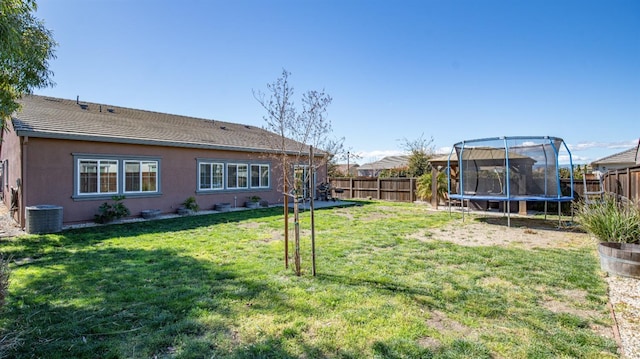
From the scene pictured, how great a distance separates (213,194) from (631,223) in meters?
11.8

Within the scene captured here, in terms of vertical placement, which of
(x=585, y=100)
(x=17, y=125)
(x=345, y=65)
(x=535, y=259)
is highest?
(x=345, y=65)

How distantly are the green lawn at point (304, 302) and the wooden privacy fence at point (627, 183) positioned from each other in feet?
5.38

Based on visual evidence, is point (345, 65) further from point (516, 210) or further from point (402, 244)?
point (516, 210)

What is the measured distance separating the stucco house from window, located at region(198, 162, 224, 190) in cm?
4

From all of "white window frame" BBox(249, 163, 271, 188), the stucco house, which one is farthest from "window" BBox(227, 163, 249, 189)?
"white window frame" BBox(249, 163, 271, 188)

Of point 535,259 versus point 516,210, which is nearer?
point 535,259

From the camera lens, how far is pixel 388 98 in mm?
14086

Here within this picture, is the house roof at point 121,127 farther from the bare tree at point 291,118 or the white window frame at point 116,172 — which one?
the bare tree at point 291,118

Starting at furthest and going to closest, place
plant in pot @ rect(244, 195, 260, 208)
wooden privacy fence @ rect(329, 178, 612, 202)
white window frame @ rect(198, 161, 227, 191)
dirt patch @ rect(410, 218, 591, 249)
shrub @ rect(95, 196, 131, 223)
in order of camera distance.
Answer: wooden privacy fence @ rect(329, 178, 612, 202) < plant in pot @ rect(244, 195, 260, 208) < white window frame @ rect(198, 161, 227, 191) < shrub @ rect(95, 196, 131, 223) < dirt patch @ rect(410, 218, 591, 249)

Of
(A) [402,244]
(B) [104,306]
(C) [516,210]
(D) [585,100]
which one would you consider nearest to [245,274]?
(B) [104,306]

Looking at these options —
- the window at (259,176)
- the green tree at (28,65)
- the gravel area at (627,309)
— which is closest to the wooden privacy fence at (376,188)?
the window at (259,176)

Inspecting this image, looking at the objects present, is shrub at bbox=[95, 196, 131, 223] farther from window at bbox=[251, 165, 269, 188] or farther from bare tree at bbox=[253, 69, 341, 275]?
bare tree at bbox=[253, 69, 341, 275]

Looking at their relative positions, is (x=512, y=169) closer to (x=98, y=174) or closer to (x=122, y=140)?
(x=122, y=140)

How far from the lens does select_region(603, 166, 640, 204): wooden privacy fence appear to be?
599cm
